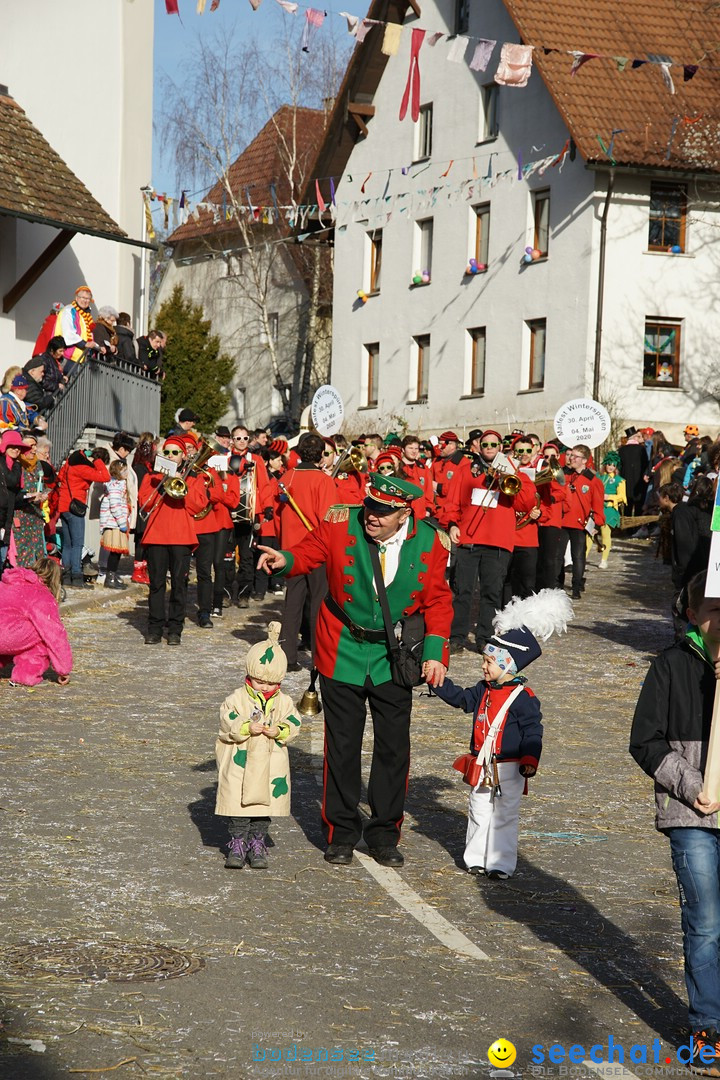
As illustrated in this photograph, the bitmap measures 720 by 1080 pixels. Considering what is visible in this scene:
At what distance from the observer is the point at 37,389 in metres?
21.1

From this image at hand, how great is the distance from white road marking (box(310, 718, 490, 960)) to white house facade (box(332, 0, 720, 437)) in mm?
28322

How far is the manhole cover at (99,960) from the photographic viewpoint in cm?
615

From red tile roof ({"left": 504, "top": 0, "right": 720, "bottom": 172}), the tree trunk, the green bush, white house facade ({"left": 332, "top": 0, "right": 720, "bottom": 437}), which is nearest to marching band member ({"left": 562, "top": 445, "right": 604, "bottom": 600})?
white house facade ({"left": 332, "top": 0, "right": 720, "bottom": 437})

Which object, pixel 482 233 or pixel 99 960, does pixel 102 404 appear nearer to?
pixel 482 233

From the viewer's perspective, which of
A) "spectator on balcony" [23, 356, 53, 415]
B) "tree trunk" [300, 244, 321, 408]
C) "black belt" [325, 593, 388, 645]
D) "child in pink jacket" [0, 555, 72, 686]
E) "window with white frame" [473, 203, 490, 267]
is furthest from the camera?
"tree trunk" [300, 244, 321, 408]

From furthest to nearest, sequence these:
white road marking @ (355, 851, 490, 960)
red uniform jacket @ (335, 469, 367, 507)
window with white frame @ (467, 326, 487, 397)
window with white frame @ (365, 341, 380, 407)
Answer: window with white frame @ (365, 341, 380, 407)
window with white frame @ (467, 326, 487, 397)
red uniform jacket @ (335, 469, 367, 507)
white road marking @ (355, 851, 490, 960)

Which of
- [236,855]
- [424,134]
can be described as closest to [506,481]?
[236,855]

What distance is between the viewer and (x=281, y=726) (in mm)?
8125

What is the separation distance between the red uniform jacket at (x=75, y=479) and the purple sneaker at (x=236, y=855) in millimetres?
12942

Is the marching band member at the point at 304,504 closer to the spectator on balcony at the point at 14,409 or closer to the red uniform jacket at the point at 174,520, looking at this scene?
the red uniform jacket at the point at 174,520

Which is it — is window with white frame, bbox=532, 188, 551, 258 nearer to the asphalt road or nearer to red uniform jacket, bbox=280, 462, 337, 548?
red uniform jacket, bbox=280, 462, 337, 548

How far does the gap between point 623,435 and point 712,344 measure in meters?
3.64

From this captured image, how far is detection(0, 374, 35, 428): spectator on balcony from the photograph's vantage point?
17.8m

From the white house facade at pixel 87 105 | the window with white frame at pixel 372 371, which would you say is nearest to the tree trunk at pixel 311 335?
the window with white frame at pixel 372 371
